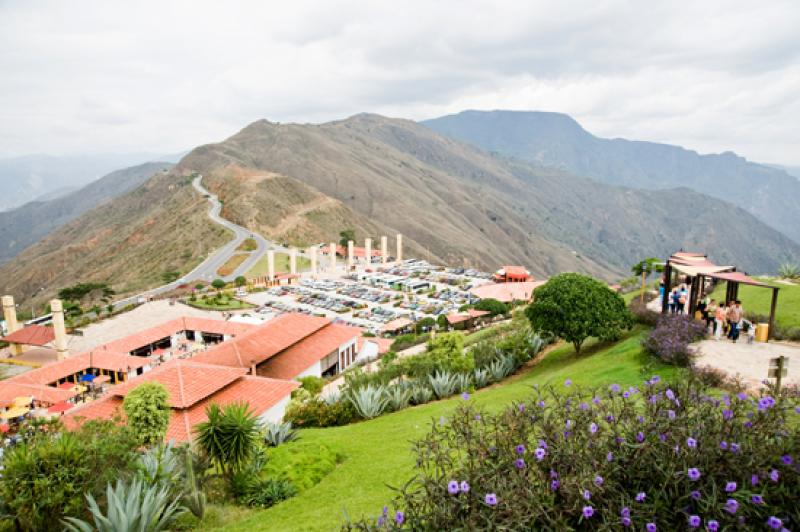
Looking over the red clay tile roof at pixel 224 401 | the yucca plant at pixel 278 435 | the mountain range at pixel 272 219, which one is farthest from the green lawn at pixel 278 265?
the yucca plant at pixel 278 435

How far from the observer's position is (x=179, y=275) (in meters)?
72.6

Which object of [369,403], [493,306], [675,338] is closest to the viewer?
[675,338]

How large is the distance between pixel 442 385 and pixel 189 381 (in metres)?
9.08

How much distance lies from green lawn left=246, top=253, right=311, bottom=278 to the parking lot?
7.61m

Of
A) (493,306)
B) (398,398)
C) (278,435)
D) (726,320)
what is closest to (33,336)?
(493,306)

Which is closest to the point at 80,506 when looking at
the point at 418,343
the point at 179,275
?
the point at 418,343

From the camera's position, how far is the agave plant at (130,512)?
575 cm

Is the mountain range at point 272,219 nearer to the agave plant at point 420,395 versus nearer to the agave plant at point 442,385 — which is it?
the agave plant at point 442,385

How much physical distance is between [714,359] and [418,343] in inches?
887

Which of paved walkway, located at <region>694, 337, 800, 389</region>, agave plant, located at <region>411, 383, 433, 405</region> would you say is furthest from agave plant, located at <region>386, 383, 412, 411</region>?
paved walkway, located at <region>694, 337, 800, 389</region>

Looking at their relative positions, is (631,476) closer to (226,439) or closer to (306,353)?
(226,439)

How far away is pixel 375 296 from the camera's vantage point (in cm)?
5953

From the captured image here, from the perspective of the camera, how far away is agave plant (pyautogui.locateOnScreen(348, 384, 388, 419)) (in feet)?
42.5

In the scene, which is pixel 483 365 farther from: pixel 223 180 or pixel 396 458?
pixel 223 180
